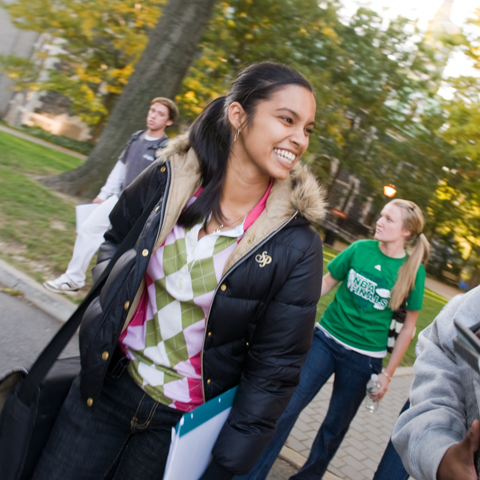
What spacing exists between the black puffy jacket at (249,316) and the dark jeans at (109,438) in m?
0.10

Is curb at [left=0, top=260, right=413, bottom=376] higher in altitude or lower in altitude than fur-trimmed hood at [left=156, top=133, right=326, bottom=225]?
lower

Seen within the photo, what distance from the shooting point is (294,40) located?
15938 millimetres

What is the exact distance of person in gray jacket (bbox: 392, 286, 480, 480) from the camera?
1122mm

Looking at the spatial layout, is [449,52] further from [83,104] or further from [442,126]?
[83,104]

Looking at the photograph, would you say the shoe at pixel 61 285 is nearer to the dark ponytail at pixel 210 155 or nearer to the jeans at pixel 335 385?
the jeans at pixel 335 385

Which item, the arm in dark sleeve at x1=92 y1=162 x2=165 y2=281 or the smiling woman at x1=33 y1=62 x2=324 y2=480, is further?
the arm in dark sleeve at x1=92 y1=162 x2=165 y2=281

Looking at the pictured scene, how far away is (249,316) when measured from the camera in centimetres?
195

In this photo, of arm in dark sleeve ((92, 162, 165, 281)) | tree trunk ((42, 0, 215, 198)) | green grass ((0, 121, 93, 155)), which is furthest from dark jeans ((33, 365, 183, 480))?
green grass ((0, 121, 93, 155))

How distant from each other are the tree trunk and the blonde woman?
659 centimetres

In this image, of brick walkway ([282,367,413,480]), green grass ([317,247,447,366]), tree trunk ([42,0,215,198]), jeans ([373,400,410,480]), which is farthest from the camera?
green grass ([317,247,447,366])

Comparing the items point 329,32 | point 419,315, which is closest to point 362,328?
point 419,315

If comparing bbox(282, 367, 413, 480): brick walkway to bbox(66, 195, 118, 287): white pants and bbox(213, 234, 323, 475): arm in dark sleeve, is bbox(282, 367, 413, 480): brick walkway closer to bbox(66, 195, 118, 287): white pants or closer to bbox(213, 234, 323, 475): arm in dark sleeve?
bbox(213, 234, 323, 475): arm in dark sleeve

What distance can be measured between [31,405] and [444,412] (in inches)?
57.1

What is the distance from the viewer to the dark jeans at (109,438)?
1961mm
